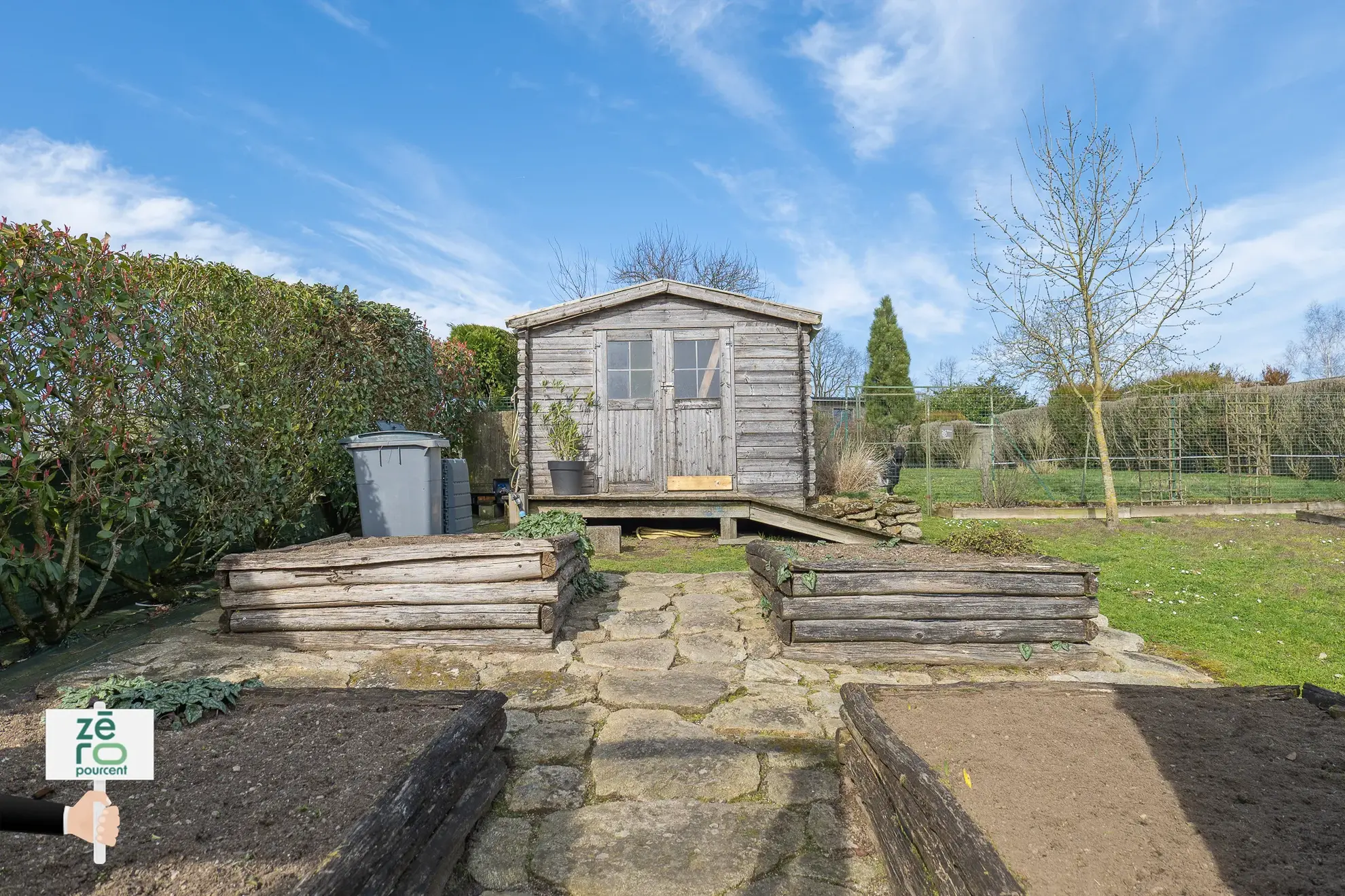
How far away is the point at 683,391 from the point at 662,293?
134cm

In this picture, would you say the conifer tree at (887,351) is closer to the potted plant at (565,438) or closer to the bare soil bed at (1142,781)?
the potted plant at (565,438)

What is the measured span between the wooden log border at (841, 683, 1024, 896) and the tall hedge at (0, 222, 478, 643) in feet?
13.5

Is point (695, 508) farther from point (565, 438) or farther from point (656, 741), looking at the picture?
point (656, 741)

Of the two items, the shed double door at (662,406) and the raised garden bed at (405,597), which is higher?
the shed double door at (662,406)

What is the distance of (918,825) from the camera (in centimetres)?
201

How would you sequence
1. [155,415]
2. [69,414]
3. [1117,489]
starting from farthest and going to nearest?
[1117,489] → [155,415] → [69,414]

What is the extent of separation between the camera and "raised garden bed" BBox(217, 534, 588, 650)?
14.1ft

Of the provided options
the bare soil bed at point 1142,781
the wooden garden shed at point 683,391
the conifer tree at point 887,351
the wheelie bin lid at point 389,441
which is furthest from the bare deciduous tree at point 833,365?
the bare soil bed at point 1142,781

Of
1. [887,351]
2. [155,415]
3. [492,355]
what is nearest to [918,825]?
[155,415]

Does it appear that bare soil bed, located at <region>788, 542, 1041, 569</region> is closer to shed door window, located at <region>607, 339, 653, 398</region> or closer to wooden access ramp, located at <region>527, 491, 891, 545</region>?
wooden access ramp, located at <region>527, 491, 891, 545</region>

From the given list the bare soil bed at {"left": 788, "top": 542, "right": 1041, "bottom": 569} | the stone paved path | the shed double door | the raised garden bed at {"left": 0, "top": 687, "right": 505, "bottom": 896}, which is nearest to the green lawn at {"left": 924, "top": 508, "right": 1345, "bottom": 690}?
the stone paved path

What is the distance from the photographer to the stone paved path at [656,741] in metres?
2.22

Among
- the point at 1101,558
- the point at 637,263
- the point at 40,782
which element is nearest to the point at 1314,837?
the point at 40,782

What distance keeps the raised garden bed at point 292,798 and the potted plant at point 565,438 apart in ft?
21.5
